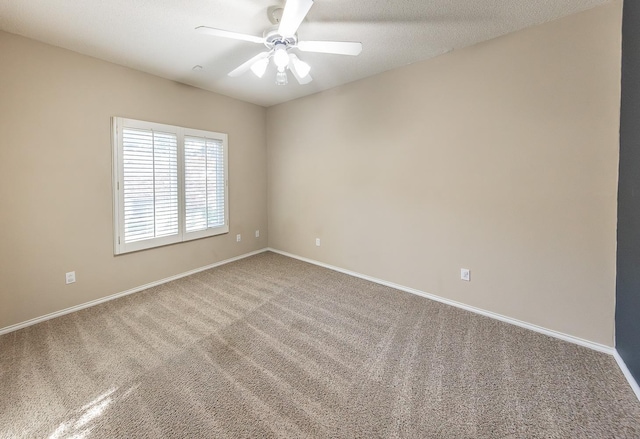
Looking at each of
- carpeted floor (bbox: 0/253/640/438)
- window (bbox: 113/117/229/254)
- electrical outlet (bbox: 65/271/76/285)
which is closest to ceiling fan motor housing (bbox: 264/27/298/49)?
window (bbox: 113/117/229/254)

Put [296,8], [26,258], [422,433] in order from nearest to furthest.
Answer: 1. [422,433]
2. [296,8]
3. [26,258]

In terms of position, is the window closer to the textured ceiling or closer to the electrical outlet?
the electrical outlet

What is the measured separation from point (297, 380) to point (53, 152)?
123 inches

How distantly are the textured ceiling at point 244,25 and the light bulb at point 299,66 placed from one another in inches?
11.1

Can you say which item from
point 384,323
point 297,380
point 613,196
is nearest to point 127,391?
point 297,380

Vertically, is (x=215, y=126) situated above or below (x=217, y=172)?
above

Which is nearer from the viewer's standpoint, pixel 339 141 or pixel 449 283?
pixel 449 283

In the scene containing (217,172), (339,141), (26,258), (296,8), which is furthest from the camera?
(217,172)

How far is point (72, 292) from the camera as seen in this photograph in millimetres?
2701

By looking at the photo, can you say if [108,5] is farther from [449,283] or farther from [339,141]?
[449,283]

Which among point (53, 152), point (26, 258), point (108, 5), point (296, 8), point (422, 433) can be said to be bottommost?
point (422, 433)

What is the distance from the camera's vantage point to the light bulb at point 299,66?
2240mm

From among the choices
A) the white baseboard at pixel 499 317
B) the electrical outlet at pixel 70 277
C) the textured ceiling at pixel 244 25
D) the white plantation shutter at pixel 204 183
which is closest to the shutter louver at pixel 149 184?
the white plantation shutter at pixel 204 183

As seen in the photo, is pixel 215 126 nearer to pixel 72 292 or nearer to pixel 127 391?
pixel 72 292
